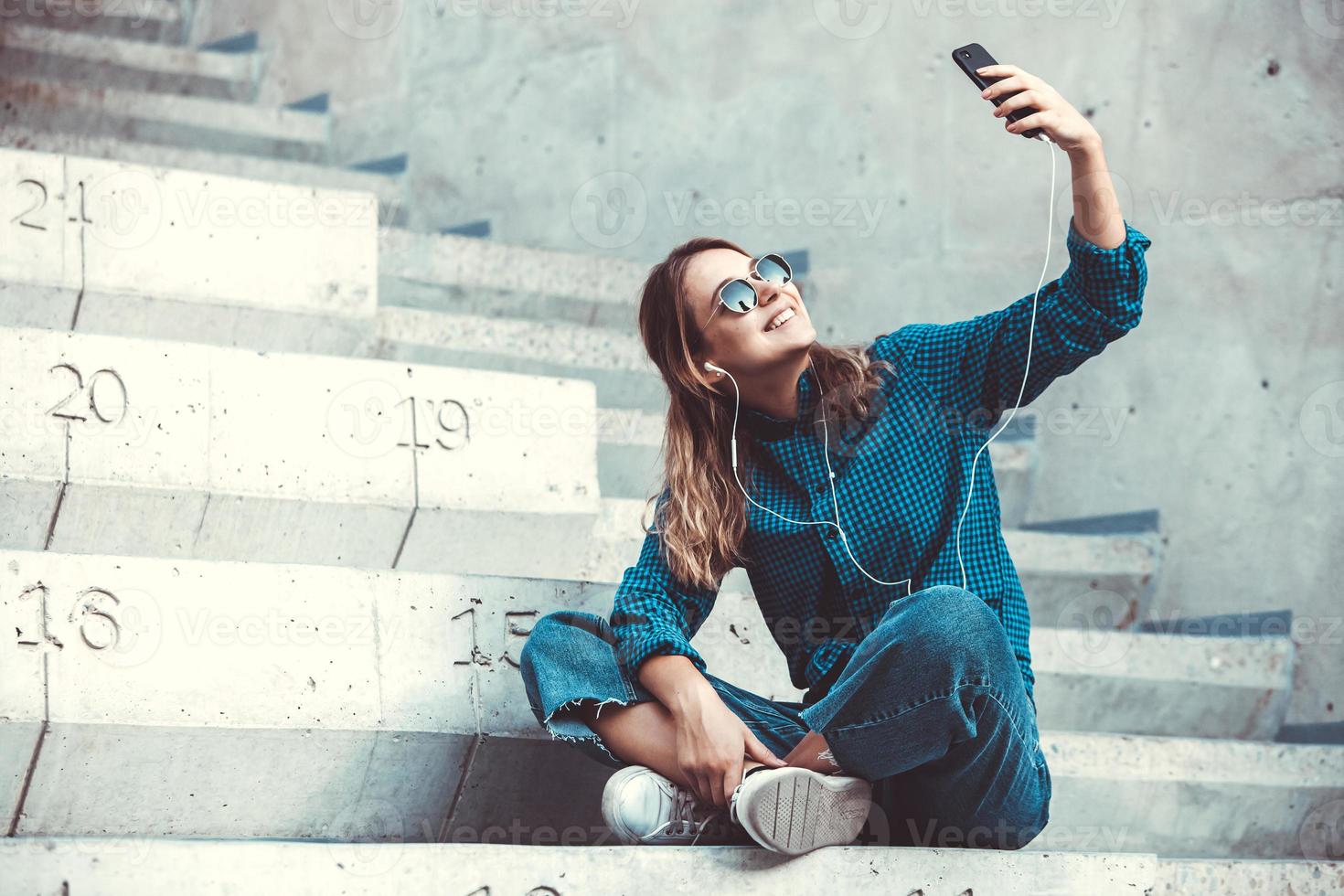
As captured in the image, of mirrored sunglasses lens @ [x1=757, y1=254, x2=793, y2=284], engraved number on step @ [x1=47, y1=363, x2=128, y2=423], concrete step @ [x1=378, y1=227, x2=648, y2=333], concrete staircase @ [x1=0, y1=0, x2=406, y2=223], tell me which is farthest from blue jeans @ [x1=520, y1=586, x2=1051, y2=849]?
concrete staircase @ [x1=0, y1=0, x2=406, y2=223]

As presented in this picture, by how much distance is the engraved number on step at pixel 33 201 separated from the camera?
2.44 m

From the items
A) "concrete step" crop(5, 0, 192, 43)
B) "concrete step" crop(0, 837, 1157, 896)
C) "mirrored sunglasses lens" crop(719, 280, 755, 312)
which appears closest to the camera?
"concrete step" crop(0, 837, 1157, 896)

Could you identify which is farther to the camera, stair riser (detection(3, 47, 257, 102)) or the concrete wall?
stair riser (detection(3, 47, 257, 102))

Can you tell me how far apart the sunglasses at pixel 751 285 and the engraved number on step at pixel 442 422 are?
630mm

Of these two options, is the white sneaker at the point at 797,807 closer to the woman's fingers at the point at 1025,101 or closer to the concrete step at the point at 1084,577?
the woman's fingers at the point at 1025,101

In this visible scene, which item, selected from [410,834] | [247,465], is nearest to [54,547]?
[247,465]

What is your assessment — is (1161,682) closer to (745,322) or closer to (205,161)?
(745,322)

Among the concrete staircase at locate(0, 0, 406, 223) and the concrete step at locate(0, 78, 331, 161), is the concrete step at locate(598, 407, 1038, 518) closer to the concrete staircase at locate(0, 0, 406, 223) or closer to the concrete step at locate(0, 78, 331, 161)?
the concrete staircase at locate(0, 0, 406, 223)

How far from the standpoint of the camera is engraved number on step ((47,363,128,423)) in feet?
6.74

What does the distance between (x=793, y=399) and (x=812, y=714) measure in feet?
1.53

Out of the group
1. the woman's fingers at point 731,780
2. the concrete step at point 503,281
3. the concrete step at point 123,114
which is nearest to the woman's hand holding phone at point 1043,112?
the woman's fingers at point 731,780

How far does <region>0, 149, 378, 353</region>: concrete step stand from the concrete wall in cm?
143

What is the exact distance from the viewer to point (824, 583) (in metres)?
1.83

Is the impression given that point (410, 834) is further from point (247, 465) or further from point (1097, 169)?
point (1097, 169)
